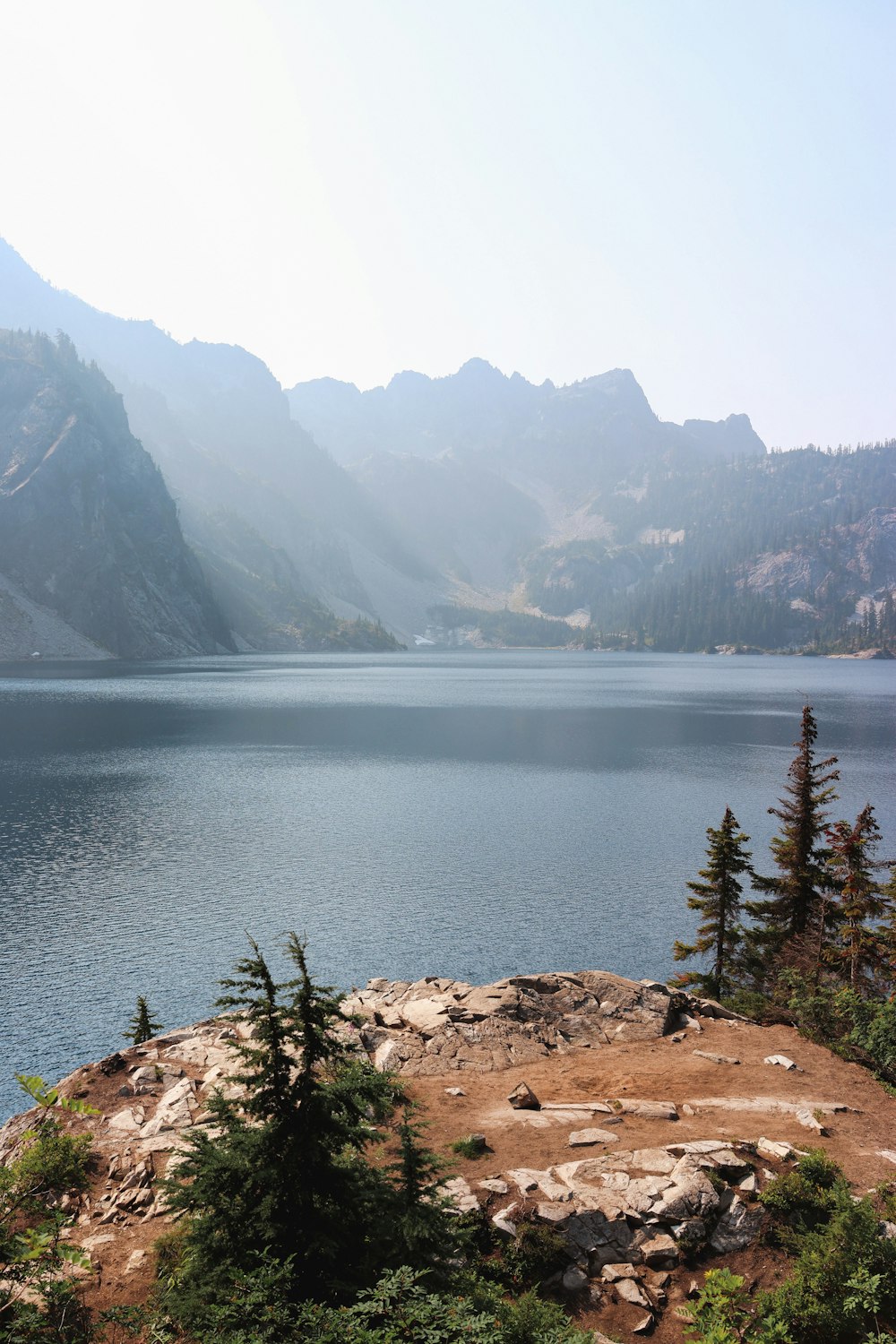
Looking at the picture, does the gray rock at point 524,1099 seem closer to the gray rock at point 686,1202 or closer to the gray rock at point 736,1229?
the gray rock at point 686,1202

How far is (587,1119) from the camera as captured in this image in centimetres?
2038

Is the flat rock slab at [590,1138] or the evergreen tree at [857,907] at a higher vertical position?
the evergreen tree at [857,907]

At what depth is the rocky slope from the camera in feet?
50.6

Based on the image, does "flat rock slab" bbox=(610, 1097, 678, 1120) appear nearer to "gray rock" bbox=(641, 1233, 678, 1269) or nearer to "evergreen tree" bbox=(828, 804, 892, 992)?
"gray rock" bbox=(641, 1233, 678, 1269)

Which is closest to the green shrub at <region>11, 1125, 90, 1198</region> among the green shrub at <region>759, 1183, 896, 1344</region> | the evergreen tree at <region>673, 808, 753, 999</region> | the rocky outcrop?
the rocky outcrop

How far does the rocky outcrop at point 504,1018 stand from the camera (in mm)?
25484

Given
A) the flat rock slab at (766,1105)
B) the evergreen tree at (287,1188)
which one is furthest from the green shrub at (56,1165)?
the flat rock slab at (766,1105)

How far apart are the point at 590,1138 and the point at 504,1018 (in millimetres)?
8956

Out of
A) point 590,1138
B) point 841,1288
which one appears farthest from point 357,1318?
point 590,1138

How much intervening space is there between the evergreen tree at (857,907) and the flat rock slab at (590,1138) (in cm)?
1507

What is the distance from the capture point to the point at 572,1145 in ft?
62.0

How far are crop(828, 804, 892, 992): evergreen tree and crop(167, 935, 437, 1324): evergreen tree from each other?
2418cm

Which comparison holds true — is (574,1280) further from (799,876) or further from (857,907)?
(799,876)

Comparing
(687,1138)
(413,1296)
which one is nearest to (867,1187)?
(687,1138)
